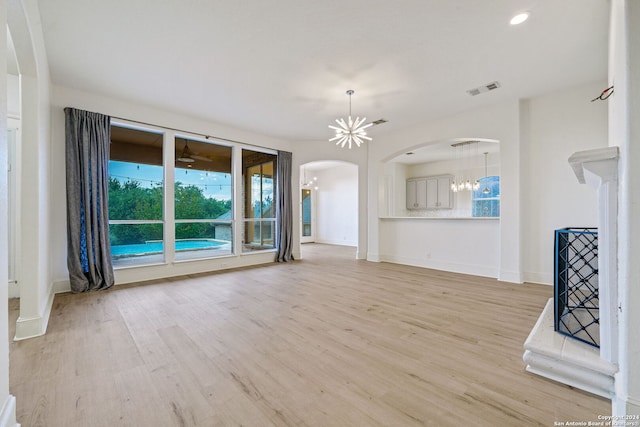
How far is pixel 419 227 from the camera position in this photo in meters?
5.83

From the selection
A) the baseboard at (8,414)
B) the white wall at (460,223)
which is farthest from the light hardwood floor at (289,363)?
the white wall at (460,223)

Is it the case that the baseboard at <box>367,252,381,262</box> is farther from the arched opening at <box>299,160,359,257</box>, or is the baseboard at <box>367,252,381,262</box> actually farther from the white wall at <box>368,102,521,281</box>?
the arched opening at <box>299,160,359,257</box>

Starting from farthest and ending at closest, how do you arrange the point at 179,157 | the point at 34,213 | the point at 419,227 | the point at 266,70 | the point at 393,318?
the point at 419,227 → the point at 179,157 → the point at 266,70 → the point at 393,318 → the point at 34,213

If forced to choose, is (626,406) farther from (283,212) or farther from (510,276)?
(283,212)

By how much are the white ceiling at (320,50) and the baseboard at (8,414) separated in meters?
2.90

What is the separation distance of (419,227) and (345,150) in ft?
8.40

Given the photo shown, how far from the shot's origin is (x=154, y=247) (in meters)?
4.88

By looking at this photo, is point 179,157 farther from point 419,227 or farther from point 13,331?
point 419,227

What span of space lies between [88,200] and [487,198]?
935 cm

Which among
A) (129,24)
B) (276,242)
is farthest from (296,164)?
(129,24)

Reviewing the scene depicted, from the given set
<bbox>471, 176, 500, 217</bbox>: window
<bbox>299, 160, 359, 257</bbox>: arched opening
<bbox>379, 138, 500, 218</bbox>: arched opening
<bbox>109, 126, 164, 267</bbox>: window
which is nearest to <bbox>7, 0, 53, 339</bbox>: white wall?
<bbox>109, 126, 164, 267</bbox>: window

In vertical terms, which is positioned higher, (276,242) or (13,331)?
(276,242)

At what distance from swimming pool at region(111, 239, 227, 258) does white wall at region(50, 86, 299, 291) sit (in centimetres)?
32

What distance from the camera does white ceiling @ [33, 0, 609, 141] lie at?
2428mm
